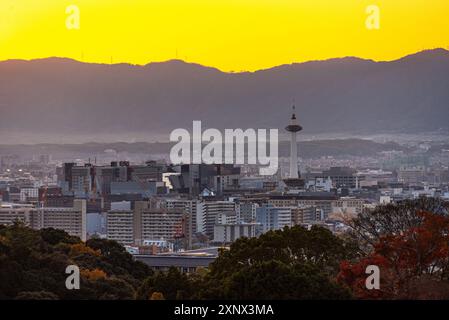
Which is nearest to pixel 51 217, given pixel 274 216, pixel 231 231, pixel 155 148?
pixel 231 231

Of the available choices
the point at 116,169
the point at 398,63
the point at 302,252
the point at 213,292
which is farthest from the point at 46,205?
the point at 213,292

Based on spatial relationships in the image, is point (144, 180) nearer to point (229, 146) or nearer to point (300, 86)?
point (229, 146)

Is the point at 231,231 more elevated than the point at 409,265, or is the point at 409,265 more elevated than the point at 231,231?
the point at 409,265

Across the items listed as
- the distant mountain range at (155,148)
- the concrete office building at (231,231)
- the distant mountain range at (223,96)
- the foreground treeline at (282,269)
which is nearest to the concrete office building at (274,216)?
the concrete office building at (231,231)

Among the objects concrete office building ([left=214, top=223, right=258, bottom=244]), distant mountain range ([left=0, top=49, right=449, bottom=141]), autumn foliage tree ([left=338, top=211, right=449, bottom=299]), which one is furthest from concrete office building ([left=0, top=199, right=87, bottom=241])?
autumn foliage tree ([left=338, top=211, right=449, bottom=299])

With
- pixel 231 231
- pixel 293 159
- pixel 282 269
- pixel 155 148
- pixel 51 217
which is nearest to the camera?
pixel 282 269

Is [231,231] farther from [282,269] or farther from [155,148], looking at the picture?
[155,148]
